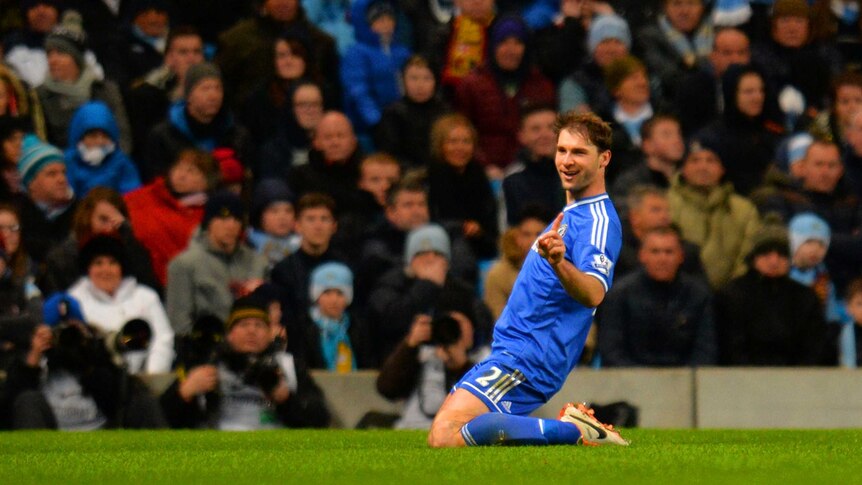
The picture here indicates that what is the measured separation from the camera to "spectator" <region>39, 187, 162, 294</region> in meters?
13.3

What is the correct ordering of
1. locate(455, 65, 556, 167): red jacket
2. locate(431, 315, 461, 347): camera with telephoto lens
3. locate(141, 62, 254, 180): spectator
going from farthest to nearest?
locate(455, 65, 556, 167): red jacket
locate(141, 62, 254, 180): spectator
locate(431, 315, 461, 347): camera with telephoto lens

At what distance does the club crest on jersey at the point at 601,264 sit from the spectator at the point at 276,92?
730cm

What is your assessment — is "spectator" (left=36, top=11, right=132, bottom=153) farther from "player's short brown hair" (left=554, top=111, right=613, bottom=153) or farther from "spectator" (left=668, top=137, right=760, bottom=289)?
"player's short brown hair" (left=554, top=111, right=613, bottom=153)

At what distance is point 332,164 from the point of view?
1488 centimetres

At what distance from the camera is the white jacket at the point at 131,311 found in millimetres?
12773

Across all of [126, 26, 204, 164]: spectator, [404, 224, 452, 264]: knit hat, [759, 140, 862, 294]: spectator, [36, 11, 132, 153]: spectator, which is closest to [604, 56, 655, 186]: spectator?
[759, 140, 862, 294]: spectator

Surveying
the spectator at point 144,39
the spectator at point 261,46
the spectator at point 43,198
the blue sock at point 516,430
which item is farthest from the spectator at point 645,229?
the blue sock at point 516,430

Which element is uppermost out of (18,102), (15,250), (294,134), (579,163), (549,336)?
(18,102)

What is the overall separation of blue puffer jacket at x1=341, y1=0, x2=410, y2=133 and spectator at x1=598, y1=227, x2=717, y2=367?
388 centimetres

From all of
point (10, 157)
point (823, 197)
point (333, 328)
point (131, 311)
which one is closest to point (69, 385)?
point (131, 311)

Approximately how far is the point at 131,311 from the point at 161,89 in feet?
10.9

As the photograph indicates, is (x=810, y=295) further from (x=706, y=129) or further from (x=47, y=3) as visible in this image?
(x=47, y=3)

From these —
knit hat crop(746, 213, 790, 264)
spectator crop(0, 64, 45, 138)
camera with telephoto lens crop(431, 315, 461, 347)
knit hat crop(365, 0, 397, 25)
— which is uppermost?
knit hat crop(365, 0, 397, 25)

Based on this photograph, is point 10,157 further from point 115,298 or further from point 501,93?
point 501,93
